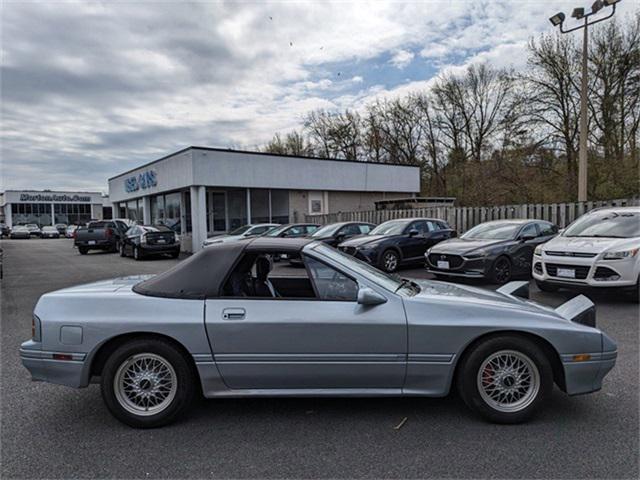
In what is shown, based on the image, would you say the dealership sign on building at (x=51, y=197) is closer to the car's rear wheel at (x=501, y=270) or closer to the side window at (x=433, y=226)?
the side window at (x=433, y=226)

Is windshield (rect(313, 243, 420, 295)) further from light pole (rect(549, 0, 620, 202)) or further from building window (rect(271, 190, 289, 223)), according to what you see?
building window (rect(271, 190, 289, 223))

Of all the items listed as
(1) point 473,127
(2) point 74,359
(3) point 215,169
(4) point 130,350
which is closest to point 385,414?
(4) point 130,350

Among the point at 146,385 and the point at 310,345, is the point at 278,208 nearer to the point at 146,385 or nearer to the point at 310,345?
the point at 146,385

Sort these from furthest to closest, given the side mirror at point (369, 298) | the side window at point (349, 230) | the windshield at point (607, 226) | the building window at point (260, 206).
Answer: the building window at point (260, 206)
the side window at point (349, 230)
the windshield at point (607, 226)
the side mirror at point (369, 298)

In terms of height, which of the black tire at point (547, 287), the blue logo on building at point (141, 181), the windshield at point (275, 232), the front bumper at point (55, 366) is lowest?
the black tire at point (547, 287)

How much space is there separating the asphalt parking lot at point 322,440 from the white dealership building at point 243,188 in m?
17.0

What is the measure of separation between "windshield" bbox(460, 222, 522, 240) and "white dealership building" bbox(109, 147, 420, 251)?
43.5 feet

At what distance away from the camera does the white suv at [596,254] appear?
273 inches

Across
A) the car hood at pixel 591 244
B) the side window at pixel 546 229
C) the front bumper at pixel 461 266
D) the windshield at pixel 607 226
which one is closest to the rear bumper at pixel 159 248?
the front bumper at pixel 461 266

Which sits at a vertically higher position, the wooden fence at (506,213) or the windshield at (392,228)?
the wooden fence at (506,213)

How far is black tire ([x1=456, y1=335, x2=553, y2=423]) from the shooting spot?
3100 millimetres

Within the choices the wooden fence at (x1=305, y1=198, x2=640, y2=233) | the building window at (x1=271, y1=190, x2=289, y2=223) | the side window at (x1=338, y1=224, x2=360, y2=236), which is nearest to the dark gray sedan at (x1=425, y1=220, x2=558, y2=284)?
the wooden fence at (x1=305, y1=198, x2=640, y2=233)

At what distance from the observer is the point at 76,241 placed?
72.2 feet

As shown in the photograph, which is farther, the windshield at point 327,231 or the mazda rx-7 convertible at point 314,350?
the windshield at point 327,231
